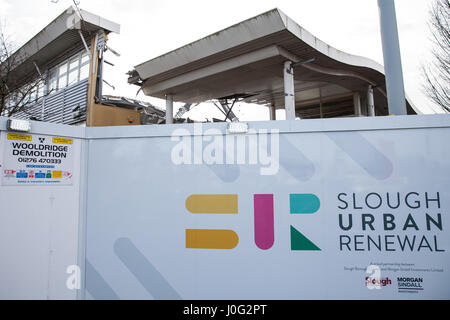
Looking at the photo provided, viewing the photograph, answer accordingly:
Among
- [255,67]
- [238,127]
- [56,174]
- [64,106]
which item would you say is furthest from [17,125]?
[255,67]

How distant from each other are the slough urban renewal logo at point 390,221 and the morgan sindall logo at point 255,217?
0.31 metres

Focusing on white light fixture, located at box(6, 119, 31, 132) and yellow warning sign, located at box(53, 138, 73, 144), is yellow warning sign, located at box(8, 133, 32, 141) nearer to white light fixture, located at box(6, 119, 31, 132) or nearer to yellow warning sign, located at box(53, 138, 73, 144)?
white light fixture, located at box(6, 119, 31, 132)

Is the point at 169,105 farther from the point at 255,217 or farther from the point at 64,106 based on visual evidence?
the point at 255,217

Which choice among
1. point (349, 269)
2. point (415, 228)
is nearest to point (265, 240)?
point (349, 269)

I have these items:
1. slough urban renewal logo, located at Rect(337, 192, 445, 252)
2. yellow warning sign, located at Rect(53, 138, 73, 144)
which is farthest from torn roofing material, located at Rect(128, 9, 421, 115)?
yellow warning sign, located at Rect(53, 138, 73, 144)

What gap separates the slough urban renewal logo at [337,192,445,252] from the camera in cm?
245

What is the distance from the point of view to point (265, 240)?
2.61 meters

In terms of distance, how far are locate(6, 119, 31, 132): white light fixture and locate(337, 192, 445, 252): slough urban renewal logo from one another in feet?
9.99

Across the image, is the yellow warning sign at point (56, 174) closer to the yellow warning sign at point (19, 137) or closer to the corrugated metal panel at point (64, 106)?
the yellow warning sign at point (19, 137)

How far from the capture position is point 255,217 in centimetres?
263

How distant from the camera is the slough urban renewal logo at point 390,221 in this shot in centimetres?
245
